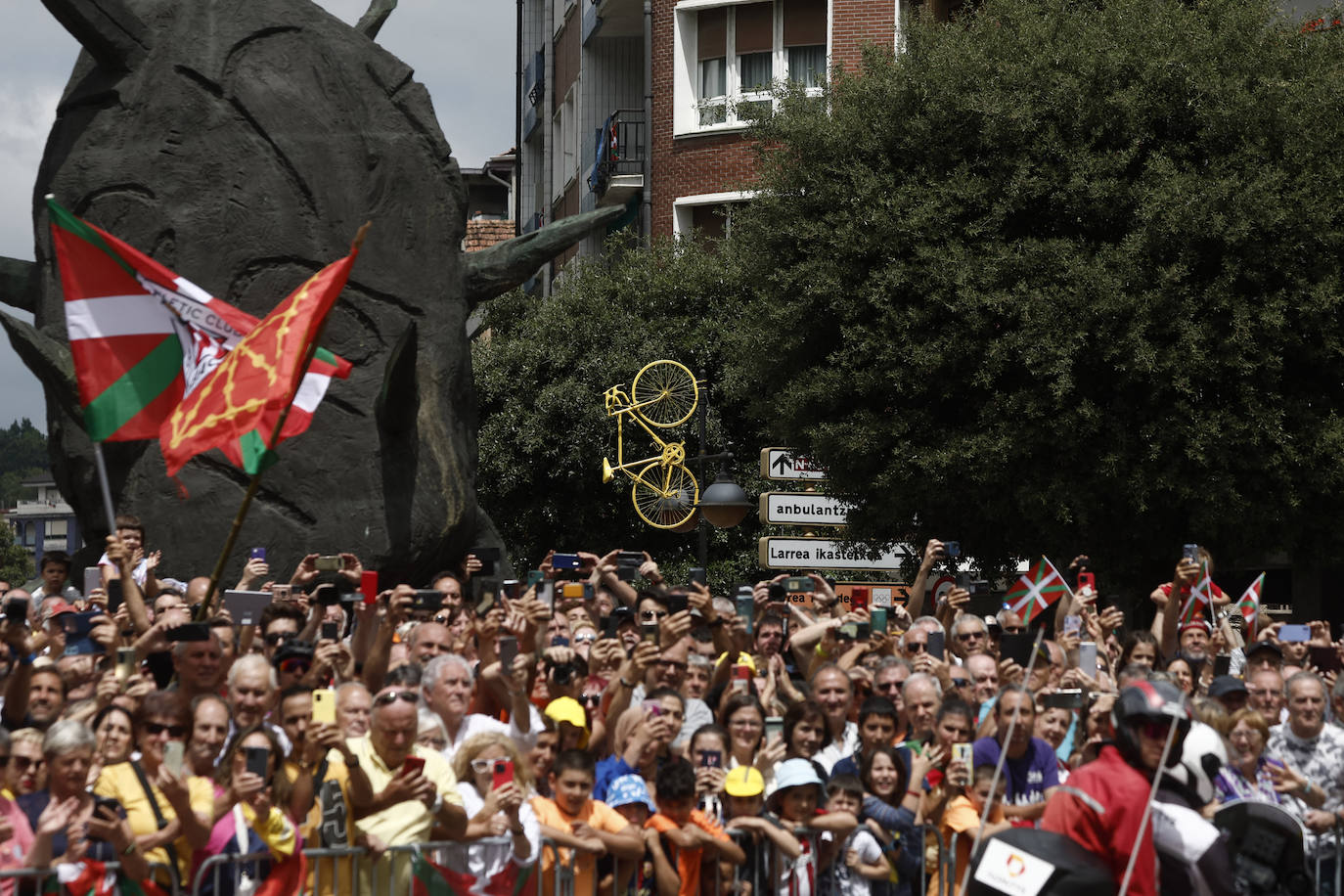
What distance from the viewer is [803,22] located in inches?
1172

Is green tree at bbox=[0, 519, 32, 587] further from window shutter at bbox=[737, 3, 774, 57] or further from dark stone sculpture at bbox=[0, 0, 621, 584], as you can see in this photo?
dark stone sculpture at bbox=[0, 0, 621, 584]

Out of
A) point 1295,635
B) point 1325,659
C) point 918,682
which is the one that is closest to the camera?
point 918,682

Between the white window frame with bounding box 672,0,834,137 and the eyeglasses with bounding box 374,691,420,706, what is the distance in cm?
2370

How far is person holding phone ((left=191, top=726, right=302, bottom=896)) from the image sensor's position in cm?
641

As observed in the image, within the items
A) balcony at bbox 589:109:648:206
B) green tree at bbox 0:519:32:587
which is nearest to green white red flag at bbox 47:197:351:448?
balcony at bbox 589:109:648:206

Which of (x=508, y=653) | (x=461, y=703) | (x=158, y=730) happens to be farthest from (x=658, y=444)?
(x=158, y=730)

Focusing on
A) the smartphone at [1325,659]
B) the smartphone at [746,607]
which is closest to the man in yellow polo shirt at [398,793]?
the smartphone at [746,607]

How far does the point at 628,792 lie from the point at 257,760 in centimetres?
153

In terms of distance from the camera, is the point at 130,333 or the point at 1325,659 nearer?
the point at 1325,659

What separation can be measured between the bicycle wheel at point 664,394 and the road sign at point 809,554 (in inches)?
276

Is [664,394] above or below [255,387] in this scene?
above

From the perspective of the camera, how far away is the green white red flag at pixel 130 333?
11.3m

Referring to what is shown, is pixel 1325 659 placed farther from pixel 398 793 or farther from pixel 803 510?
pixel 803 510

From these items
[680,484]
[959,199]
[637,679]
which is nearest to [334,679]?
[637,679]
